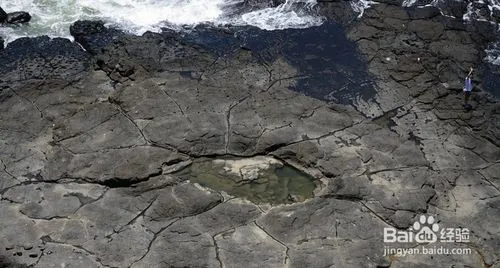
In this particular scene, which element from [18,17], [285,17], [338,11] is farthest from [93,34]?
[338,11]

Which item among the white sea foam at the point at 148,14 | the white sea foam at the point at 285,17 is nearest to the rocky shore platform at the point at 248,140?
the white sea foam at the point at 285,17

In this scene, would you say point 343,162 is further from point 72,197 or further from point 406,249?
point 72,197

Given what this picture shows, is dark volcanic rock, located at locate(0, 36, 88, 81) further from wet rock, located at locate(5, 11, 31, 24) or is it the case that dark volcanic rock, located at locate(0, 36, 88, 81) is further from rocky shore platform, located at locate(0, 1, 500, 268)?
wet rock, located at locate(5, 11, 31, 24)

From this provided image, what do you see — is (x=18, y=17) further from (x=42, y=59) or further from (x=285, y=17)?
(x=285, y=17)

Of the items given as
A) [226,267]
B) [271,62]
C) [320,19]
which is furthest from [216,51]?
[226,267]

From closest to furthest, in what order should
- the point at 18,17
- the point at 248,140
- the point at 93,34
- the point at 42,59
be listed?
the point at 248,140, the point at 42,59, the point at 93,34, the point at 18,17
